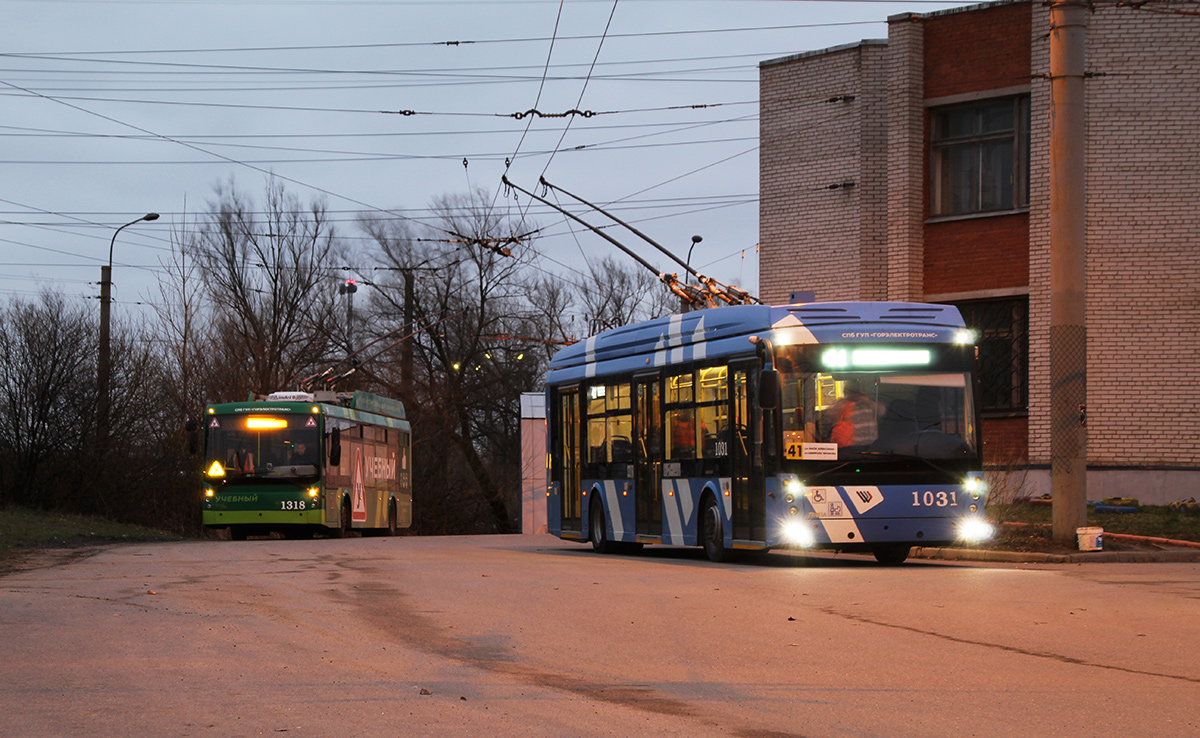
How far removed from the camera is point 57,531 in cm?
2691

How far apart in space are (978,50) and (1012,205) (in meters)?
2.85

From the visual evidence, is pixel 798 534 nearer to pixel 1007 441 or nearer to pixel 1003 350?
pixel 1007 441

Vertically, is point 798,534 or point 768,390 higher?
point 768,390

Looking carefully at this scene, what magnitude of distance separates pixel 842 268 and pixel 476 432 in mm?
31020

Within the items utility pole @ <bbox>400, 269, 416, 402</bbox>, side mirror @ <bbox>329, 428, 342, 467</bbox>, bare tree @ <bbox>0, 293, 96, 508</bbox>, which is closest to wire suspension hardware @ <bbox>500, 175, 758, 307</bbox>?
side mirror @ <bbox>329, 428, 342, 467</bbox>

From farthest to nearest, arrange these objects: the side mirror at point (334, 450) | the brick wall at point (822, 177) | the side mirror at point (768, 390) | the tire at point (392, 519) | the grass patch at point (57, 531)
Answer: the tire at point (392, 519)
the side mirror at point (334, 450)
the brick wall at point (822, 177)
the grass patch at point (57, 531)
the side mirror at point (768, 390)

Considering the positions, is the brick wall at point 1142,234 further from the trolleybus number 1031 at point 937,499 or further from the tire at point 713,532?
the tire at point 713,532

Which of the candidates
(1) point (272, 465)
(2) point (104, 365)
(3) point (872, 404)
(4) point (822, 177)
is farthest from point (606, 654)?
(2) point (104, 365)

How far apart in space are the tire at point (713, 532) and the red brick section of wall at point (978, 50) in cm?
1152

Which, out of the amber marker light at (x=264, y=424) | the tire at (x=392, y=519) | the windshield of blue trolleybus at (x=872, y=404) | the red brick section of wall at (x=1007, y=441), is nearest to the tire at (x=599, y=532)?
the windshield of blue trolleybus at (x=872, y=404)

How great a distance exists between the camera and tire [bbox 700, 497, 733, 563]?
18312 mm

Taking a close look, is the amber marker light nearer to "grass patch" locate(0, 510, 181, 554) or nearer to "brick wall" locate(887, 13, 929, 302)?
"grass patch" locate(0, 510, 181, 554)

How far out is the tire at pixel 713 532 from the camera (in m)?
18.3

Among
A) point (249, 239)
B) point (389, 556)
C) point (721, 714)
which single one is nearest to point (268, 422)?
point (389, 556)
